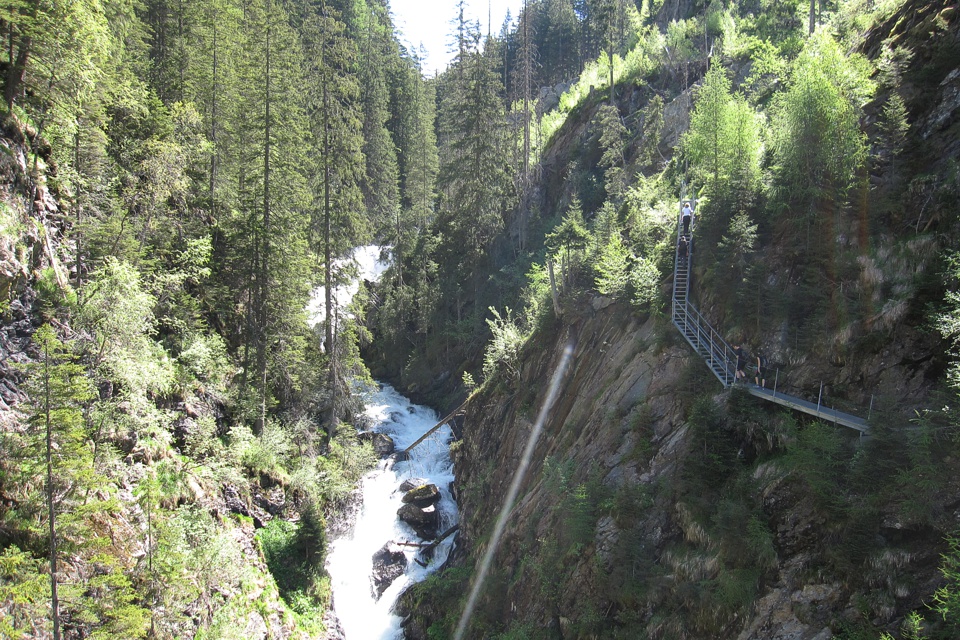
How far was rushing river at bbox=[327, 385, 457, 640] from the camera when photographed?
20.0 metres

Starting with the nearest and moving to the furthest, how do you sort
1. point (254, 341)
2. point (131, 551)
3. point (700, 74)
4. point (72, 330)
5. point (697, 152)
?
1. point (131, 551)
2. point (72, 330)
3. point (697, 152)
4. point (254, 341)
5. point (700, 74)

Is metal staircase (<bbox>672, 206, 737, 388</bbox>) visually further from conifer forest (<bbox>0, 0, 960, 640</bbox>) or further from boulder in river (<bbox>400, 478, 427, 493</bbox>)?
boulder in river (<bbox>400, 478, 427, 493</bbox>)

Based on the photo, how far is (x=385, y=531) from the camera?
23828 millimetres

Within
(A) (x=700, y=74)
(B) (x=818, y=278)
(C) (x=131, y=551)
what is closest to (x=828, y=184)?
(B) (x=818, y=278)

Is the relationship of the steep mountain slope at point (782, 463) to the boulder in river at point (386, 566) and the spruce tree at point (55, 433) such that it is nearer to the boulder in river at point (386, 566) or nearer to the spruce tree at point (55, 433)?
the boulder in river at point (386, 566)

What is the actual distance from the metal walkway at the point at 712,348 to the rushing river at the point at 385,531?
13866mm

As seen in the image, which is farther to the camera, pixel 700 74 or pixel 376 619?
pixel 700 74

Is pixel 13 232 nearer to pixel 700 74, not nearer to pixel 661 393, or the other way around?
pixel 661 393

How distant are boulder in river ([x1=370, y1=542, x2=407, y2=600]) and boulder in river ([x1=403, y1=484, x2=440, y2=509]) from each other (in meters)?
2.38

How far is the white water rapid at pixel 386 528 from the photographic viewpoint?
20.1 metres

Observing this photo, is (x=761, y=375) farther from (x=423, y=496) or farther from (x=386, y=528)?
(x=386, y=528)

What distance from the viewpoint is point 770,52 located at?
2842cm

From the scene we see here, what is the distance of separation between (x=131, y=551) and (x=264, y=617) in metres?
5.06

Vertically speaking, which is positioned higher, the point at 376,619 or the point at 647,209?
the point at 647,209
